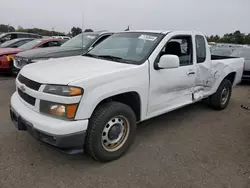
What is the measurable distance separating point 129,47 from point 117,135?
1.49 metres

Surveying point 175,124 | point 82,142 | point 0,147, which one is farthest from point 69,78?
point 175,124

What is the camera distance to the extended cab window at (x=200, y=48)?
439cm

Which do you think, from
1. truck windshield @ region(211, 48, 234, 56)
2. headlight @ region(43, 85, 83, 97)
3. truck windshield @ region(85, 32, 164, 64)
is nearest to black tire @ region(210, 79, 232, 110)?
truck windshield @ region(85, 32, 164, 64)

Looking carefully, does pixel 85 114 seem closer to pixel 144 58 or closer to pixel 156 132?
pixel 144 58

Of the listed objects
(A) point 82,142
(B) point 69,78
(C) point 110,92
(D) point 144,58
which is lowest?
(A) point 82,142

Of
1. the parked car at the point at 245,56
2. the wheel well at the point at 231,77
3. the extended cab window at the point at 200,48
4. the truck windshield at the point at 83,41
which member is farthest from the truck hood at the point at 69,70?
the parked car at the point at 245,56

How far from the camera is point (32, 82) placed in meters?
2.88

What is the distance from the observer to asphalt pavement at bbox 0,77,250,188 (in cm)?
271

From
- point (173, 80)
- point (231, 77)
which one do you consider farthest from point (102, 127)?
point (231, 77)

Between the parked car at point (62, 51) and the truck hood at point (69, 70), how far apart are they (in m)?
2.94

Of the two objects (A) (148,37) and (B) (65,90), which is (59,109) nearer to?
(B) (65,90)

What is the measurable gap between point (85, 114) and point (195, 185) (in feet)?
4.99

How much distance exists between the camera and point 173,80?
3748 millimetres

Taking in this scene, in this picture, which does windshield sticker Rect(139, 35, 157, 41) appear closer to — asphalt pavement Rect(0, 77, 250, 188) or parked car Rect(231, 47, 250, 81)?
asphalt pavement Rect(0, 77, 250, 188)
